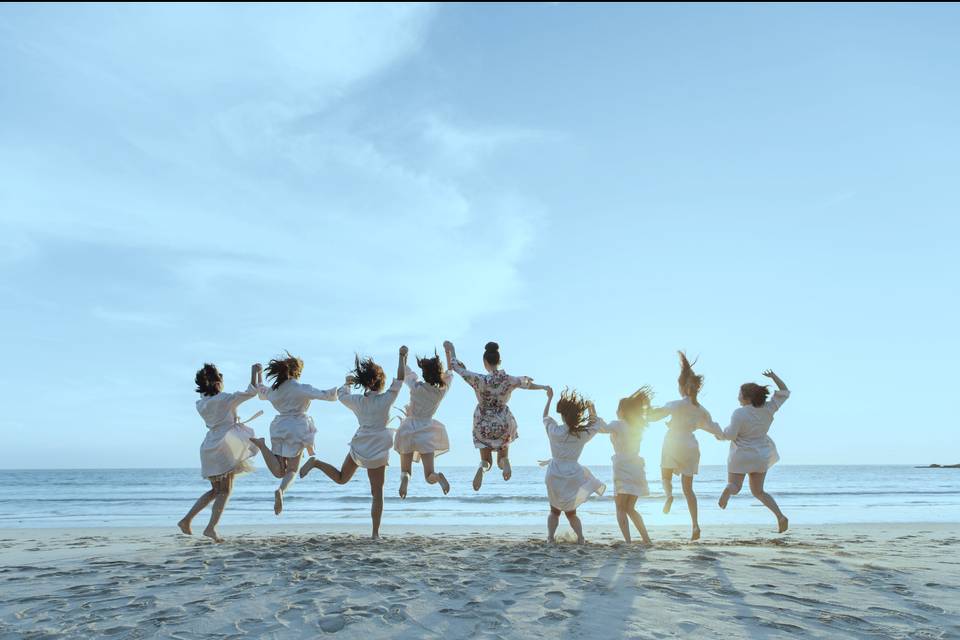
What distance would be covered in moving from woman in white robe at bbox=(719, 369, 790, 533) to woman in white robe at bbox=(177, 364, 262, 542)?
6750 millimetres

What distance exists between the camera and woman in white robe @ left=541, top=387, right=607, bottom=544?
873 centimetres

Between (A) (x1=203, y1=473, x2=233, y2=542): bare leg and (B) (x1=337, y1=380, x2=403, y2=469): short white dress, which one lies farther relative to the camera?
(A) (x1=203, y1=473, x2=233, y2=542): bare leg

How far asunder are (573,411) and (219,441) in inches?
185

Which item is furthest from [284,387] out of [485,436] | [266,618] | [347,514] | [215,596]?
[347,514]

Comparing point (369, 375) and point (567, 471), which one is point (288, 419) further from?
point (567, 471)

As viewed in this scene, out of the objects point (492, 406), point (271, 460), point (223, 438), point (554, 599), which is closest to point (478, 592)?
point (554, 599)

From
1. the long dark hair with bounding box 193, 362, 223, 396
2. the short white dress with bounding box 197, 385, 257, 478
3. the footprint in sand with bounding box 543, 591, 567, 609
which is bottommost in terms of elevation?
the footprint in sand with bounding box 543, 591, 567, 609

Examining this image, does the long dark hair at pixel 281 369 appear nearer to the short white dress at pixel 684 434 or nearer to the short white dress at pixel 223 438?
the short white dress at pixel 223 438

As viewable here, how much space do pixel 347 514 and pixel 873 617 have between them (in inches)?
621

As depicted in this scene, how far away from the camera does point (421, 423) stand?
30.9ft

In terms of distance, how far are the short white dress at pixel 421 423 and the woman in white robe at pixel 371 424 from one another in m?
0.29

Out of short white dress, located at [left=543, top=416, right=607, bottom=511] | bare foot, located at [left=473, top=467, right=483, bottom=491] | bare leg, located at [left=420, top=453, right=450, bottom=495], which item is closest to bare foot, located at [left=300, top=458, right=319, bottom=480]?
bare leg, located at [left=420, top=453, right=450, bottom=495]

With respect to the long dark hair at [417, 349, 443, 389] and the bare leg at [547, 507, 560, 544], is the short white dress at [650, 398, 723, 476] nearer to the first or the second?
the bare leg at [547, 507, 560, 544]

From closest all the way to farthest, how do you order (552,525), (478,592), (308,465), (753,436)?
(478,592) < (552,525) < (308,465) < (753,436)
